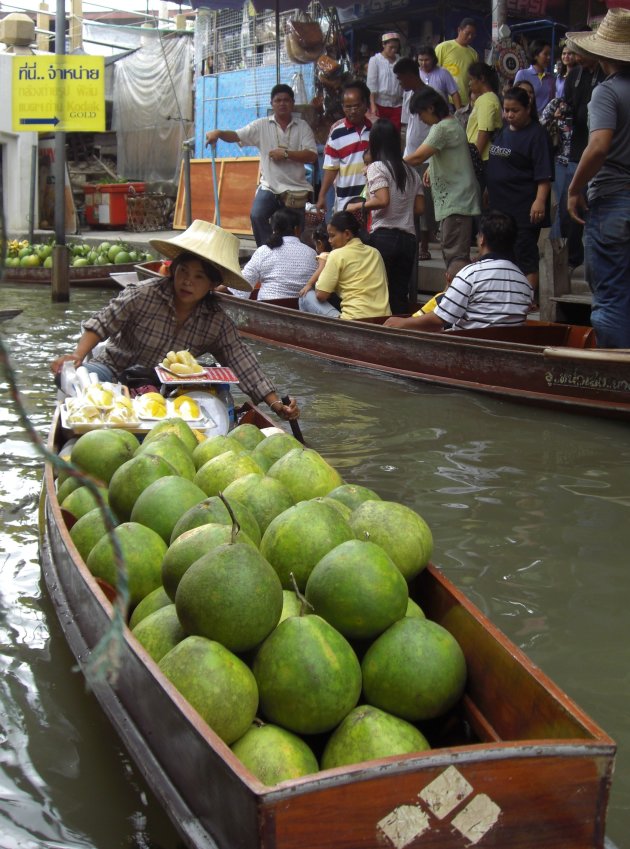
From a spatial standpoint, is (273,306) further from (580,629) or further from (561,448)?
(580,629)

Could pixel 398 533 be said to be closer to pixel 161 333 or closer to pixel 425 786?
pixel 425 786

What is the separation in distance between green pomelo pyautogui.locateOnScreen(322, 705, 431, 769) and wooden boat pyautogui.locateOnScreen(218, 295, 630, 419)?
13.2ft

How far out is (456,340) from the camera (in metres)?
6.87

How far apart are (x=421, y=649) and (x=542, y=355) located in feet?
14.5

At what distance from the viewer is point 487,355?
666 cm

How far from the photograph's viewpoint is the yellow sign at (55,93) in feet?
32.7

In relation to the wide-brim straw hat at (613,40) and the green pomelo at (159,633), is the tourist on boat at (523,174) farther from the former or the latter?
the green pomelo at (159,633)

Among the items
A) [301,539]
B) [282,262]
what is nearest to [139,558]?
[301,539]

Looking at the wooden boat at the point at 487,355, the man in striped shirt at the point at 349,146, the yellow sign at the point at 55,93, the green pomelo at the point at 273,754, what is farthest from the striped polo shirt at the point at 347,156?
the green pomelo at the point at 273,754

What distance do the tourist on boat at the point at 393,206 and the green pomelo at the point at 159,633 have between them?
613 cm

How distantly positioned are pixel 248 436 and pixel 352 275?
4.56m

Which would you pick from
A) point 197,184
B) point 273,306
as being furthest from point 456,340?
point 197,184

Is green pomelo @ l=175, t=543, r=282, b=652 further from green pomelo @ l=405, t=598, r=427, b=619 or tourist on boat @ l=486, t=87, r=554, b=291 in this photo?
tourist on boat @ l=486, t=87, r=554, b=291

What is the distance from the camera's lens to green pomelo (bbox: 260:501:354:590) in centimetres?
238
